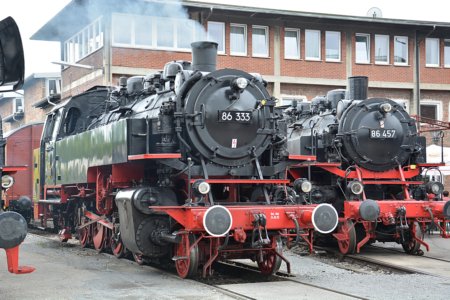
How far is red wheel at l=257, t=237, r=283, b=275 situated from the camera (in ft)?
30.1

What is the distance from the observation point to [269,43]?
83.4ft

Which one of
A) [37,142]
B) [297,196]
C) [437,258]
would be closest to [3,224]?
[297,196]

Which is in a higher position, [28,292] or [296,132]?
[296,132]

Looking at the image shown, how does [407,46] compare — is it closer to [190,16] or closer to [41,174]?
[190,16]

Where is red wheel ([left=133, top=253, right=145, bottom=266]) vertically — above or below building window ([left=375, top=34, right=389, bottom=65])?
below

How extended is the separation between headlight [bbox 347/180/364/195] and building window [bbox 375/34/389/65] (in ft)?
51.5

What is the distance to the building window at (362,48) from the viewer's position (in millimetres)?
26891

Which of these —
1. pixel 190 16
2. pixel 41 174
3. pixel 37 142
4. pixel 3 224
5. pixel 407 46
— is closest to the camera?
pixel 3 224

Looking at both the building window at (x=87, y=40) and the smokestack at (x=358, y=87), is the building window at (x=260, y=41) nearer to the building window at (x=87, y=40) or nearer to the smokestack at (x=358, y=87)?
the building window at (x=87, y=40)

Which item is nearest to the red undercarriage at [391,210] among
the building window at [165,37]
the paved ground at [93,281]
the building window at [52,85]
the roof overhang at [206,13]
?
the paved ground at [93,281]

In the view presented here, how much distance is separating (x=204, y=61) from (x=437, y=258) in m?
5.50

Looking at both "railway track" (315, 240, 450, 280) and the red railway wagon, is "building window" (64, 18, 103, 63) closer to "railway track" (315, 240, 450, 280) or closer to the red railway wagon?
the red railway wagon

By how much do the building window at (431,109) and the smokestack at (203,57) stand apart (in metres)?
19.0

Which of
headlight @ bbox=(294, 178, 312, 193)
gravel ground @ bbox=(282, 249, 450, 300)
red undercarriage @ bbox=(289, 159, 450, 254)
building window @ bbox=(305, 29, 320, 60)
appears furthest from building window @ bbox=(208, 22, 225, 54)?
headlight @ bbox=(294, 178, 312, 193)
